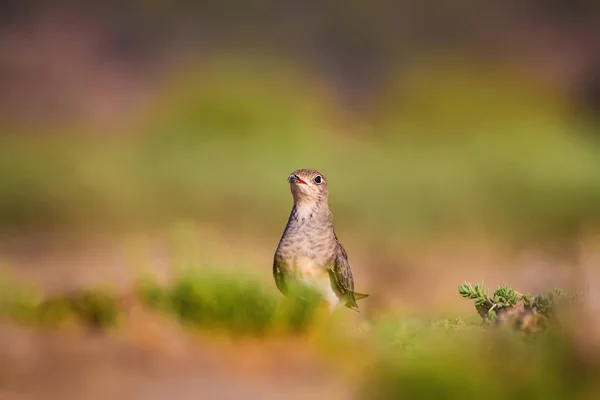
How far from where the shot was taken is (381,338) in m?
4.93

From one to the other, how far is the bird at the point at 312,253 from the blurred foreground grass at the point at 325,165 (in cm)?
709

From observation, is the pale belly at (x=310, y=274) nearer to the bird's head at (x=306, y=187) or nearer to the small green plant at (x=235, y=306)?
the bird's head at (x=306, y=187)

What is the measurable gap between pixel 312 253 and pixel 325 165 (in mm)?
10965

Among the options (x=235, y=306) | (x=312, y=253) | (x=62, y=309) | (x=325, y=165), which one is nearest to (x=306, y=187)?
(x=312, y=253)

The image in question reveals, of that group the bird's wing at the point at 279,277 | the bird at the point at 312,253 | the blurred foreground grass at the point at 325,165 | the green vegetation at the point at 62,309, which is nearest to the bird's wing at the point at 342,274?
the bird at the point at 312,253

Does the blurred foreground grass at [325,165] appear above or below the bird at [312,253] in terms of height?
above

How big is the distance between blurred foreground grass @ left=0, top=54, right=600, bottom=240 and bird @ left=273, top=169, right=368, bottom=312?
7094 millimetres

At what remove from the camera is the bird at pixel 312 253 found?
5.82 metres

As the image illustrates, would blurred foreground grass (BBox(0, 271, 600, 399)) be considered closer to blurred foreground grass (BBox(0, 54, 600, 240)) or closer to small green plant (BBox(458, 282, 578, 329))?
small green plant (BBox(458, 282, 578, 329))

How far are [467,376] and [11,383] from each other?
5.19ft

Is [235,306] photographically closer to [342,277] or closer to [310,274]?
[310,274]

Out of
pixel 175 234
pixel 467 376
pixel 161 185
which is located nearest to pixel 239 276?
pixel 175 234

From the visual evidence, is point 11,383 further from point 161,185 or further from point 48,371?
point 161,185

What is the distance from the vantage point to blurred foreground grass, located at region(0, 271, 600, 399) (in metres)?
3.79
